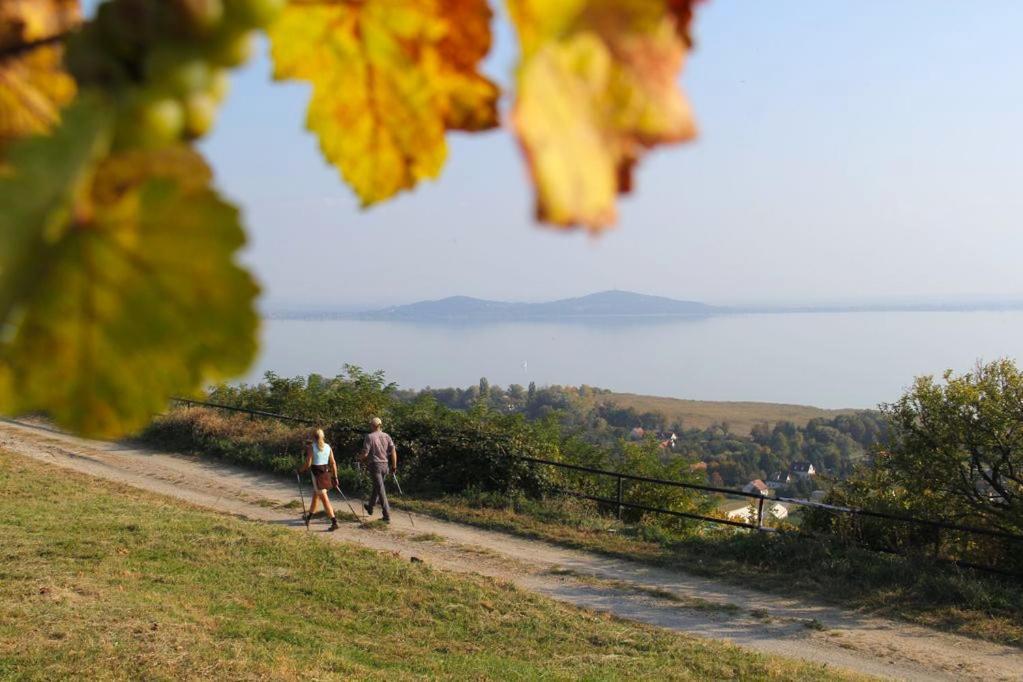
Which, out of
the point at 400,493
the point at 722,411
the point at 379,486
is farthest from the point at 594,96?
the point at 722,411

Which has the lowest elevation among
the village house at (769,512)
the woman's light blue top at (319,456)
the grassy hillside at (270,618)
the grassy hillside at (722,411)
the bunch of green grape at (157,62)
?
the grassy hillside at (270,618)

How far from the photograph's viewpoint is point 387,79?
1.20ft

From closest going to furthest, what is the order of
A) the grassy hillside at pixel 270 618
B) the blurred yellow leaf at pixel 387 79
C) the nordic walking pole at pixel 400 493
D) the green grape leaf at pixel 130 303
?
the green grape leaf at pixel 130 303 → the blurred yellow leaf at pixel 387 79 → the grassy hillside at pixel 270 618 → the nordic walking pole at pixel 400 493

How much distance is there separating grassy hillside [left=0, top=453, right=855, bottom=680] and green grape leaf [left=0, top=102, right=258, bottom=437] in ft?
17.5

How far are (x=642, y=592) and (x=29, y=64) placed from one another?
310 inches

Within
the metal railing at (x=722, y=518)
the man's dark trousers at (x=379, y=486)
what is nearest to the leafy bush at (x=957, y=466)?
the metal railing at (x=722, y=518)

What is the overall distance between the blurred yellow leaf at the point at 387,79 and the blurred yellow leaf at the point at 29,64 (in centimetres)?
9

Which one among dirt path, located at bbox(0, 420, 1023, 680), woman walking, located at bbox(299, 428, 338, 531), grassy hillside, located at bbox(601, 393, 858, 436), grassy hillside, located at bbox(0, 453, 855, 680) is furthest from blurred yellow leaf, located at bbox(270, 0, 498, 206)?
grassy hillside, located at bbox(601, 393, 858, 436)

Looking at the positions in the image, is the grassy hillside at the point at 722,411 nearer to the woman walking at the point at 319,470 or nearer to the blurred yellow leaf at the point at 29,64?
the woman walking at the point at 319,470

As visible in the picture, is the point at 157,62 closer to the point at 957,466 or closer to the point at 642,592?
the point at 642,592

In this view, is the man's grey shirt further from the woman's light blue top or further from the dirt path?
the dirt path

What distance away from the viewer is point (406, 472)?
445 inches

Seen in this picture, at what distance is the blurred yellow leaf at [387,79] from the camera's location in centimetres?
35

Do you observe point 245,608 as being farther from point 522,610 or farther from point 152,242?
point 152,242
